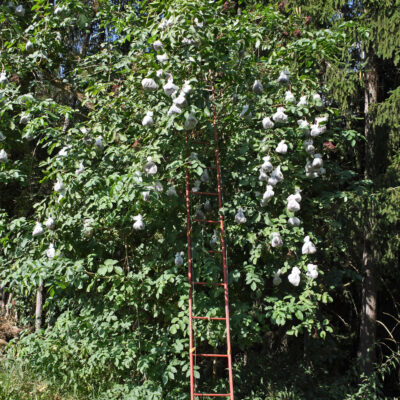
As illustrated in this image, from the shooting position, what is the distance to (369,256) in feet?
17.5

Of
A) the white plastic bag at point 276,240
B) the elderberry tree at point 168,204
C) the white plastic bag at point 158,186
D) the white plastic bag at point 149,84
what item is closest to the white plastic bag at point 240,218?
the elderberry tree at point 168,204

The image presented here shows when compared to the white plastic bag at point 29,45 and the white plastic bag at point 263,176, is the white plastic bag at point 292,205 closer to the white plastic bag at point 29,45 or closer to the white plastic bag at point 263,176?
the white plastic bag at point 263,176

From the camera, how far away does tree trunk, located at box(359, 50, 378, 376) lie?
511 centimetres

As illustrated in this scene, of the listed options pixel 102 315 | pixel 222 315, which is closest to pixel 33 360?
pixel 102 315

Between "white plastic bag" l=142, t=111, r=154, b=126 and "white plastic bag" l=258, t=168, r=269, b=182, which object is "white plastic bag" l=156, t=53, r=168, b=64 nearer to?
"white plastic bag" l=142, t=111, r=154, b=126

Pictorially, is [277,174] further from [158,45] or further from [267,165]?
[158,45]

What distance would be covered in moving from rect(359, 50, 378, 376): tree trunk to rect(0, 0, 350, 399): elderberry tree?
119 centimetres

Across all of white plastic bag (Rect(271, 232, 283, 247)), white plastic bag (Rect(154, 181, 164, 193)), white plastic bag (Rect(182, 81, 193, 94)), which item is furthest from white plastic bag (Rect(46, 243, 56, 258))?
white plastic bag (Rect(271, 232, 283, 247))

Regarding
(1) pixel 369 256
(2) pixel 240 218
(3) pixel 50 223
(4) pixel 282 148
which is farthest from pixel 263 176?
(1) pixel 369 256

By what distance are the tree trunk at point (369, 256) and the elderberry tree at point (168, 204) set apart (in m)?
1.19

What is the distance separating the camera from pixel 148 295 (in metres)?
3.69

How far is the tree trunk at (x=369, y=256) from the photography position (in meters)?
5.11

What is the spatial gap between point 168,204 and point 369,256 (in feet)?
9.47

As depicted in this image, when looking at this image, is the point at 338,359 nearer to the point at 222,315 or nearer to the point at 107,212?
the point at 222,315
